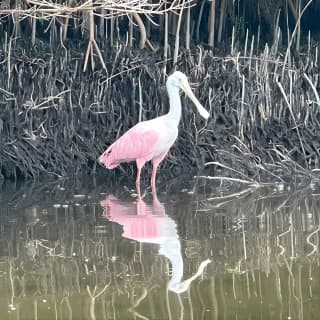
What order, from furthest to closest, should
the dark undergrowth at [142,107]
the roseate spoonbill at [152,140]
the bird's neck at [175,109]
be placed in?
the dark undergrowth at [142,107] → the bird's neck at [175,109] → the roseate spoonbill at [152,140]

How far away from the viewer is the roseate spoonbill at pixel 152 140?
524 inches

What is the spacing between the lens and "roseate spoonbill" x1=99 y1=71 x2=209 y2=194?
1332 centimetres

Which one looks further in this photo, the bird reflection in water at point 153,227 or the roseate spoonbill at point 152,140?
the roseate spoonbill at point 152,140

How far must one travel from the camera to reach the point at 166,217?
11.0 meters

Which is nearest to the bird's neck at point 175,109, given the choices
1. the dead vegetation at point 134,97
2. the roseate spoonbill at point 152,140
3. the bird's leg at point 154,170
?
the roseate spoonbill at point 152,140

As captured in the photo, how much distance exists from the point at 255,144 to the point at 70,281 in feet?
22.5

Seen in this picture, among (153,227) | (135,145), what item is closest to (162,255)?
(153,227)

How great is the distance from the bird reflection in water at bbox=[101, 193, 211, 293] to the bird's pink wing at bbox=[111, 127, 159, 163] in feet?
2.84

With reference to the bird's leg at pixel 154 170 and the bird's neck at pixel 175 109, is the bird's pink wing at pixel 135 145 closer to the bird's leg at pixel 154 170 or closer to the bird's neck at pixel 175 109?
the bird's leg at pixel 154 170

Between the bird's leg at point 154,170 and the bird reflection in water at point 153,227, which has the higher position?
the bird reflection in water at point 153,227

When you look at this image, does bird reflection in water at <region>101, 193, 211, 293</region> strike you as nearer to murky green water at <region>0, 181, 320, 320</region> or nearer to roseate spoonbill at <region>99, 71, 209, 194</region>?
murky green water at <region>0, 181, 320, 320</region>

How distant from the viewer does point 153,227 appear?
33.9ft

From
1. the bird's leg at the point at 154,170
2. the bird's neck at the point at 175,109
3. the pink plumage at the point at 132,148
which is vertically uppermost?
the bird's neck at the point at 175,109

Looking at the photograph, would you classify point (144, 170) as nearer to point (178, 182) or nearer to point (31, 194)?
point (178, 182)
